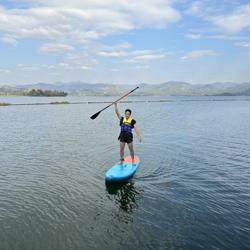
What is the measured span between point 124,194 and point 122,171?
2.29 m

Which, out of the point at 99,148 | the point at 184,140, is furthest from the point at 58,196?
the point at 184,140

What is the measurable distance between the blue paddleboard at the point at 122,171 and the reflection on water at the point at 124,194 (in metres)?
0.35

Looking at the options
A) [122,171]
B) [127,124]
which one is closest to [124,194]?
[122,171]

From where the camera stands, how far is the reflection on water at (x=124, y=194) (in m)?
14.2

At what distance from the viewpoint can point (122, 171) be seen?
1777 centimetres

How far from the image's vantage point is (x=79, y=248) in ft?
34.2

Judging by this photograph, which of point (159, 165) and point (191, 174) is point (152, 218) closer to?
point (191, 174)

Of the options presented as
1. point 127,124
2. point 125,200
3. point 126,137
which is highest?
point 127,124

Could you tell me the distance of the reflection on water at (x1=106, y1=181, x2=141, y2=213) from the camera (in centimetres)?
1416

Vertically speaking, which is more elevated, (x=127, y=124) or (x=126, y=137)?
(x=127, y=124)

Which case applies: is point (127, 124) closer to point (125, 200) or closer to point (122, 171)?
point (122, 171)

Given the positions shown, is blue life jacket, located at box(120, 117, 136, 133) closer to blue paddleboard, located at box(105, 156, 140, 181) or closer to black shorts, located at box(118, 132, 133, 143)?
black shorts, located at box(118, 132, 133, 143)

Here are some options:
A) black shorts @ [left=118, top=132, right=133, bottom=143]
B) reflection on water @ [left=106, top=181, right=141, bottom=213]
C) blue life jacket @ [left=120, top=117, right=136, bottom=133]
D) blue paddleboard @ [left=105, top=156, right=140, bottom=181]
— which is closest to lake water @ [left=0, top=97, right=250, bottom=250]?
reflection on water @ [left=106, top=181, right=141, bottom=213]

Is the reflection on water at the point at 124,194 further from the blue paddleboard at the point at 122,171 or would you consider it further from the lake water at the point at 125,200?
the blue paddleboard at the point at 122,171
